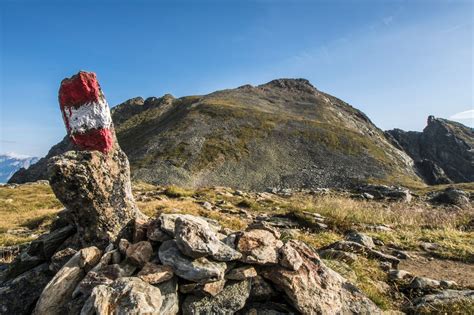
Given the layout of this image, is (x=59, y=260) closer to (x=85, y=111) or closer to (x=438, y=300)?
(x=85, y=111)

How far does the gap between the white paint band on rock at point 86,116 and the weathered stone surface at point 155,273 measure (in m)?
4.08

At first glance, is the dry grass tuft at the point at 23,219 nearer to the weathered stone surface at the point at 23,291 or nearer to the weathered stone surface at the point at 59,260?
the weathered stone surface at the point at 23,291

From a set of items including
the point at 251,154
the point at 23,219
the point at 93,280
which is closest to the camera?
the point at 93,280

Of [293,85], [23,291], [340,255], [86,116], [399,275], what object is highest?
[293,85]

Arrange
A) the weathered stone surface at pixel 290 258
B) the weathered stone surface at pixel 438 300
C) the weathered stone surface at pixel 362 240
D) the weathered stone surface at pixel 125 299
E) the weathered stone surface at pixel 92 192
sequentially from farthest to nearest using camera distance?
the weathered stone surface at pixel 362 240
the weathered stone surface at pixel 92 192
the weathered stone surface at pixel 438 300
the weathered stone surface at pixel 290 258
the weathered stone surface at pixel 125 299

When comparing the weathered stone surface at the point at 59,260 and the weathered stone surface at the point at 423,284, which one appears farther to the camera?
the weathered stone surface at the point at 423,284

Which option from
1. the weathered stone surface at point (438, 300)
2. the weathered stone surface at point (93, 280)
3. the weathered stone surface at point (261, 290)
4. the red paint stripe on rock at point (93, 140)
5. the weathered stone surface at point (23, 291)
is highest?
the red paint stripe on rock at point (93, 140)

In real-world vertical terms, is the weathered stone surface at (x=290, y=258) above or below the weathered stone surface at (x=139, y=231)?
below

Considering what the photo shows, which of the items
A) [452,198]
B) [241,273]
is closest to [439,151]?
[452,198]

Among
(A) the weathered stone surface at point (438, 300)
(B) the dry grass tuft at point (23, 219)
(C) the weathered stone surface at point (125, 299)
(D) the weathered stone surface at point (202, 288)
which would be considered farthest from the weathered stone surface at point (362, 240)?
(B) the dry grass tuft at point (23, 219)

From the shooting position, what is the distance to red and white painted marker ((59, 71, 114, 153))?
8492 millimetres

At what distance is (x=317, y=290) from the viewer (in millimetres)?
6781

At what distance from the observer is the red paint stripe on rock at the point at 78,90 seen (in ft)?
27.7

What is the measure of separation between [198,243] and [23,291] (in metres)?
4.48
